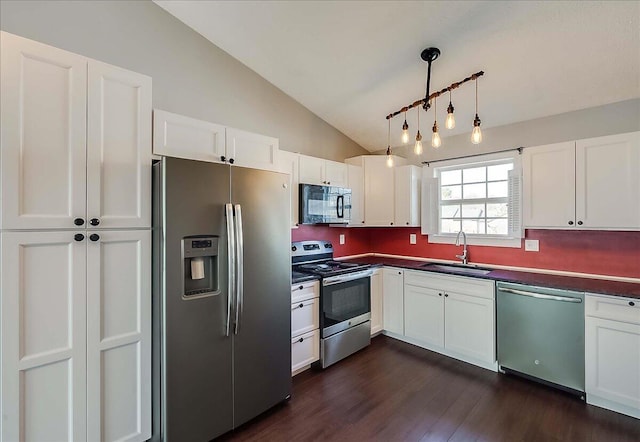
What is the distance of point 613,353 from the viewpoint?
7.07 feet

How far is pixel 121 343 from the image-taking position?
65.0 inches

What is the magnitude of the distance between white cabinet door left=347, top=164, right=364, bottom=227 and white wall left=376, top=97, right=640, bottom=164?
36.5 inches

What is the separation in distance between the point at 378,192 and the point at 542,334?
217 centimetres

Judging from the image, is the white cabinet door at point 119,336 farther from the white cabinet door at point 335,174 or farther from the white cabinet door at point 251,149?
the white cabinet door at point 335,174

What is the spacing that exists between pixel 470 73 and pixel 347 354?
2879 millimetres

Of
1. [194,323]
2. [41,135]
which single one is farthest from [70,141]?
[194,323]

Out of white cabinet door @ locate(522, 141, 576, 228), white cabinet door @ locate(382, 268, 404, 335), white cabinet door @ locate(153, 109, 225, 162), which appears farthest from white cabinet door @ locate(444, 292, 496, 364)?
white cabinet door @ locate(153, 109, 225, 162)

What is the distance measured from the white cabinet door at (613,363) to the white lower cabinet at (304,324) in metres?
2.14

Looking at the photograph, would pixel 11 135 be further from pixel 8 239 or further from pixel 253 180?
pixel 253 180

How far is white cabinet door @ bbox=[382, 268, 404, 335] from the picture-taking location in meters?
3.39

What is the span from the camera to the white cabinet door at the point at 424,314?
3.08 m

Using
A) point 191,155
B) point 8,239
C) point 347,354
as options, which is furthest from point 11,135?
point 347,354

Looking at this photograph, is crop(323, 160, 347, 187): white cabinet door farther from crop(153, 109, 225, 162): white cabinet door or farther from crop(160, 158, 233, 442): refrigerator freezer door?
crop(160, 158, 233, 442): refrigerator freezer door

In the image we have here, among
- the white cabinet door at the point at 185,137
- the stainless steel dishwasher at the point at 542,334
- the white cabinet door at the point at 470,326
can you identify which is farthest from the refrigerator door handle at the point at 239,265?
the stainless steel dishwasher at the point at 542,334
